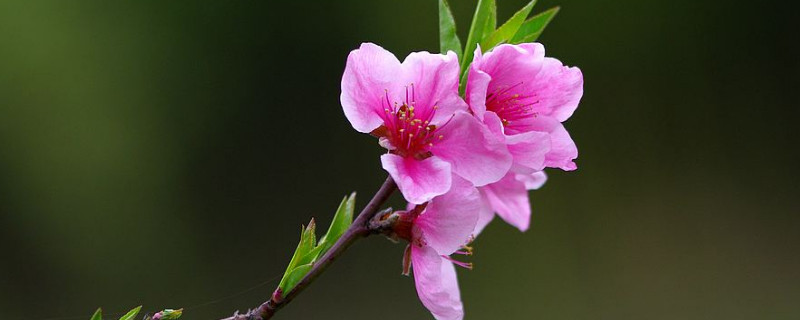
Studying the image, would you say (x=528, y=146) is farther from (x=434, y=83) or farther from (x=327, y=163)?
(x=327, y=163)

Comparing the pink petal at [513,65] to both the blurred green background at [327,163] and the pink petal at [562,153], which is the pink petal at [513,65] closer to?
the pink petal at [562,153]

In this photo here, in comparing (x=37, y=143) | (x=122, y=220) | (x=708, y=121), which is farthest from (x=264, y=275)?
(x=708, y=121)

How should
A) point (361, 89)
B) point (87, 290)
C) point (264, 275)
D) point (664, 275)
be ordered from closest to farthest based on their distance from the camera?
1. point (361, 89)
2. point (87, 290)
3. point (264, 275)
4. point (664, 275)

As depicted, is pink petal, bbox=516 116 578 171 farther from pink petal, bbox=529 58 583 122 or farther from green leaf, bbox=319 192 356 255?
green leaf, bbox=319 192 356 255

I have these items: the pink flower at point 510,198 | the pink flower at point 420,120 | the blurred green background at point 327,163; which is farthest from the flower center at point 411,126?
the blurred green background at point 327,163

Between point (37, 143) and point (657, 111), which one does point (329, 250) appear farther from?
point (657, 111)
